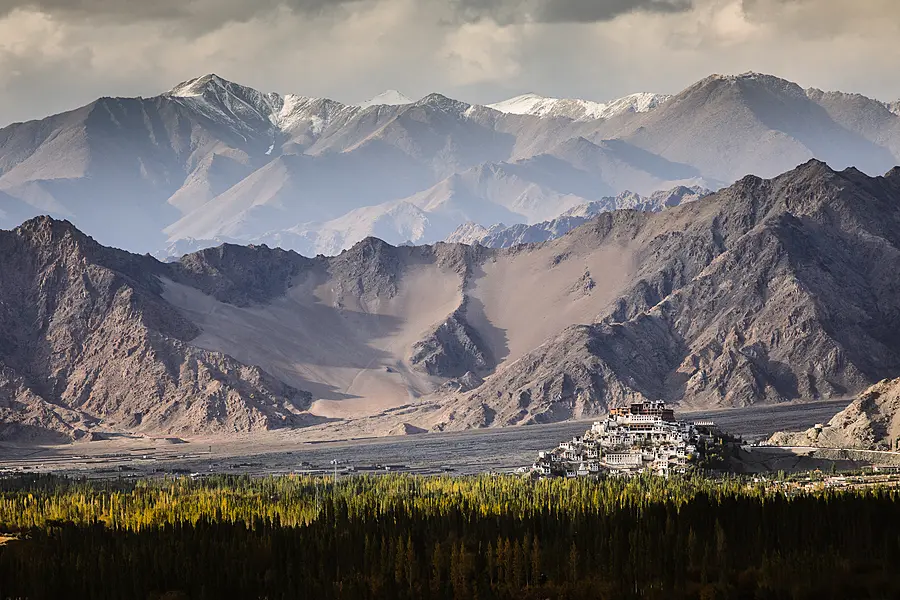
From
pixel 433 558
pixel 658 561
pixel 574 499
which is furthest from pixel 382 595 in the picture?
pixel 574 499

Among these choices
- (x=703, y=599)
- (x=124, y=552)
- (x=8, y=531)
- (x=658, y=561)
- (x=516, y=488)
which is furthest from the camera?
(x=516, y=488)

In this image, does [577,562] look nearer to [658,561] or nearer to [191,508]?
[658,561]

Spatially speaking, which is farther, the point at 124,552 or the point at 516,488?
the point at 516,488

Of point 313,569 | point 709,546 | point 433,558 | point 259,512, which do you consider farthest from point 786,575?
point 259,512

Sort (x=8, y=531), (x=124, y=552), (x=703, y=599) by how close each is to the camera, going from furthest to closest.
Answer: (x=8, y=531), (x=124, y=552), (x=703, y=599)

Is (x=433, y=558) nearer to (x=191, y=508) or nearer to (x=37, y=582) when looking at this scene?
(x=37, y=582)

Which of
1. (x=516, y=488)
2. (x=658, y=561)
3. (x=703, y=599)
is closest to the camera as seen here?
(x=703, y=599)
